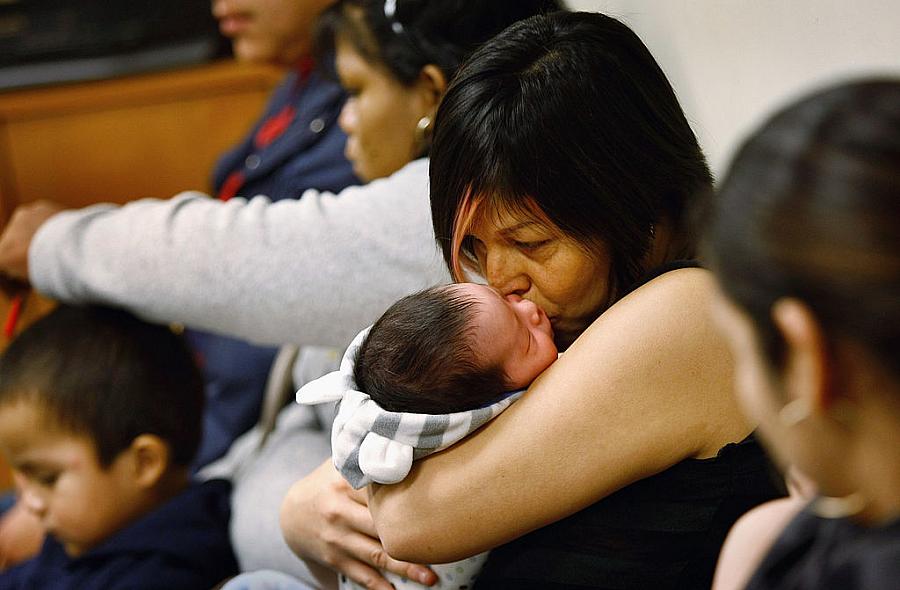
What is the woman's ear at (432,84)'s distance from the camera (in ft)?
4.15

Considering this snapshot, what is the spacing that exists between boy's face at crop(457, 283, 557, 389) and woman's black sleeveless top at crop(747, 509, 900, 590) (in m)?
0.31

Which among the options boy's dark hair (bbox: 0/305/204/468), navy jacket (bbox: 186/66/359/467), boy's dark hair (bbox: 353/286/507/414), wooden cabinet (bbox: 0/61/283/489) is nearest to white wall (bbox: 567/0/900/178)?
boy's dark hair (bbox: 353/286/507/414)

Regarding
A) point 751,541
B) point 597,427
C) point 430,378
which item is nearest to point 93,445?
point 430,378

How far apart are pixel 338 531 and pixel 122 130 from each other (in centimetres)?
179

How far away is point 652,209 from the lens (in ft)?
3.08

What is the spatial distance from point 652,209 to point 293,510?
21.5 inches

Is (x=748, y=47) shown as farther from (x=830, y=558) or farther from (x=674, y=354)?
(x=830, y=558)

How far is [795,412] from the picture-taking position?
556 mm

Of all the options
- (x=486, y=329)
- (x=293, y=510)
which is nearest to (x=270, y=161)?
(x=293, y=510)

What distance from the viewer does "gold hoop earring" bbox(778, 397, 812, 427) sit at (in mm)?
544

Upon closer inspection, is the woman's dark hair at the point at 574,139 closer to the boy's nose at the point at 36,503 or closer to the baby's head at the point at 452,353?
the baby's head at the point at 452,353

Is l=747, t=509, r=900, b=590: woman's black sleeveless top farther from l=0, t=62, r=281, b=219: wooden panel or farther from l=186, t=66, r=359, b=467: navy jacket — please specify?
l=0, t=62, r=281, b=219: wooden panel

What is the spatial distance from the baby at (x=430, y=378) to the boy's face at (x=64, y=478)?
676 millimetres

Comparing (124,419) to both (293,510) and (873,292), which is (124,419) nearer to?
(293,510)
